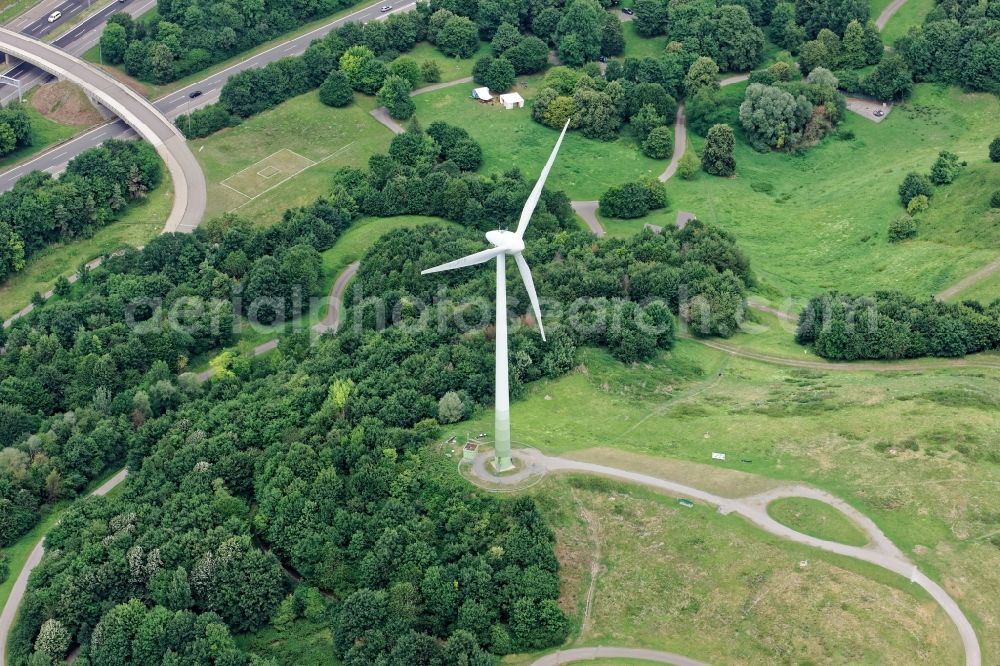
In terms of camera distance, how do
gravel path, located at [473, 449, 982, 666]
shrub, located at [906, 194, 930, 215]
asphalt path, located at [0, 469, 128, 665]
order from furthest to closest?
shrub, located at [906, 194, 930, 215] → asphalt path, located at [0, 469, 128, 665] → gravel path, located at [473, 449, 982, 666]

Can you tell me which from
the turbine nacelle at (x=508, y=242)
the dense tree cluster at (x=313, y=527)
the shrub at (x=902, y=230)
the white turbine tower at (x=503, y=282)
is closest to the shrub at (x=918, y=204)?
the shrub at (x=902, y=230)

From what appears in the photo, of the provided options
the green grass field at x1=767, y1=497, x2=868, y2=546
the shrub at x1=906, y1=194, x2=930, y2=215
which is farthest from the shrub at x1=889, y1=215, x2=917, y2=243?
the green grass field at x1=767, y1=497, x2=868, y2=546

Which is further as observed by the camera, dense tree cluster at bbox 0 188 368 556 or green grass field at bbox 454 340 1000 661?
dense tree cluster at bbox 0 188 368 556

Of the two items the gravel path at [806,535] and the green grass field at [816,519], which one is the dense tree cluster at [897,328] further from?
the green grass field at [816,519]

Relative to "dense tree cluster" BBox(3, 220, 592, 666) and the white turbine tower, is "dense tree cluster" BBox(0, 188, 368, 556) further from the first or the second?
the white turbine tower

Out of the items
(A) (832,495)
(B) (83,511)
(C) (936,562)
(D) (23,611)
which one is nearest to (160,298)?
(B) (83,511)

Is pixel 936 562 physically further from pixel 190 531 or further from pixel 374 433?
pixel 190 531

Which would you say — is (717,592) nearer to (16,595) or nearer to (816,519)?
(816,519)

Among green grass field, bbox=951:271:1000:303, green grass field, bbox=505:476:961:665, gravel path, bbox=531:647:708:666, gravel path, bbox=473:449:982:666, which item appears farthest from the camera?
green grass field, bbox=951:271:1000:303

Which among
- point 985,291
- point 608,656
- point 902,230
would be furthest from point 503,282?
point 902,230
